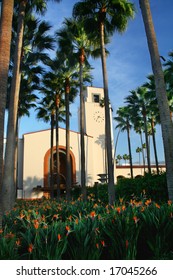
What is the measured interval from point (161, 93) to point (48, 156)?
3333cm

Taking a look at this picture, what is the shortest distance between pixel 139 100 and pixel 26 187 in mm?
20925

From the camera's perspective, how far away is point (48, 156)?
134ft

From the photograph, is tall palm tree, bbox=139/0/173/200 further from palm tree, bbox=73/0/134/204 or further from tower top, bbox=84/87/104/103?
tower top, bbox=84/87/104/103

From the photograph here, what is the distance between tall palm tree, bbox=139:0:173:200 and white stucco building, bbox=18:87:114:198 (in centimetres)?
3185

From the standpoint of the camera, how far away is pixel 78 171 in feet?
136

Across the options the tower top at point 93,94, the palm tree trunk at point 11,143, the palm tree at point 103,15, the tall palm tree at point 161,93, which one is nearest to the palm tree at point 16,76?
the palm tree trunk at point 11,143

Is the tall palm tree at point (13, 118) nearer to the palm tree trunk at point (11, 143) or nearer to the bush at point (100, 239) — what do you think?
the palm tree trunk at point (11, 143)

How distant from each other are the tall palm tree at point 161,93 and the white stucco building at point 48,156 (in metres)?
31.8

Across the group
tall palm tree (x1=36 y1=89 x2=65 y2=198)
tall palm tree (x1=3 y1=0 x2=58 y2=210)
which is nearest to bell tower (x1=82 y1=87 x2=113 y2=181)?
tall palm tree (x1=36 y1=89 x2=65 y2=198)

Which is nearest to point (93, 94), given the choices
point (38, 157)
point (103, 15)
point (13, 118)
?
point (38, 157)

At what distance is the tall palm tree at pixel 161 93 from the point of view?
330 inches

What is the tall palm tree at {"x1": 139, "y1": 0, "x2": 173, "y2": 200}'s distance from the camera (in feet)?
27.5
